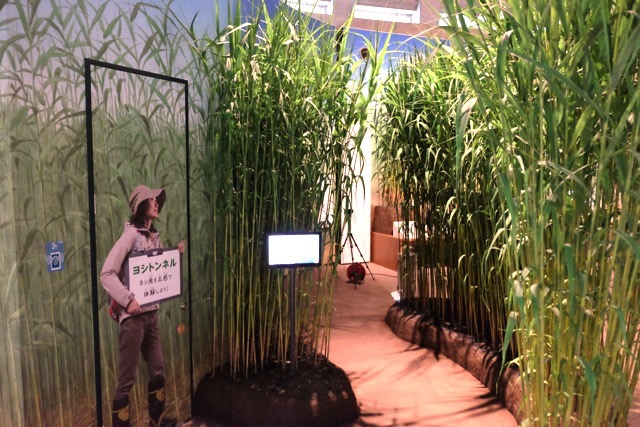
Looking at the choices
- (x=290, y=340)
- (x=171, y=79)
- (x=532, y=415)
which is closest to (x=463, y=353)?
(x=290, y=340)

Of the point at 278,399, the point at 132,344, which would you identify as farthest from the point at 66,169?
the point at 278,399

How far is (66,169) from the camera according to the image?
163cm

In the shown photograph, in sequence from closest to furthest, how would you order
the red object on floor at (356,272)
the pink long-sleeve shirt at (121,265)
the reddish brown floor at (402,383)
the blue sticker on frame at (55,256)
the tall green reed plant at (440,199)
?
1. the blue sticker on frame at (55,256)
2. the pink long-sleeve shirt at (121,265)
3. the reddish brown floor at (402,383)
4. the tall green reed plant at (440,199)
5. the red object on floor at (356,272)

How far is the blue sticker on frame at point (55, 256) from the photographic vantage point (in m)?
1.59

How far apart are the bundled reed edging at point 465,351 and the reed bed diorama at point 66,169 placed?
1557 mm

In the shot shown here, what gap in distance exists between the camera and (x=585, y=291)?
1.31m

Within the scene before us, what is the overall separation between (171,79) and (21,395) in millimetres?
1147

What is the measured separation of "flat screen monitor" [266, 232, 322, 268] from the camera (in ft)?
7.07

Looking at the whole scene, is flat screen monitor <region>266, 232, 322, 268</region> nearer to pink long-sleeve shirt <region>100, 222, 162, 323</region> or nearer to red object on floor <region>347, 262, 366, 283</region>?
pink long-sleeve shirt <region>100, 222, 162, 323</region>

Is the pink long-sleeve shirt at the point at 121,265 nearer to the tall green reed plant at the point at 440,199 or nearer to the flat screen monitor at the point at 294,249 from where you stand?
the flat screen monitor at the point at 294,249

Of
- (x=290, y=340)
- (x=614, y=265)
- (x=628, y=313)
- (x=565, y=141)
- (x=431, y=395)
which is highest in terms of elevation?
(x=565, y=141)

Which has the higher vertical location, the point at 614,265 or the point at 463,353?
the point at 614,265

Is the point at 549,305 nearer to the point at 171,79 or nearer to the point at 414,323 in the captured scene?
the point at 171,79

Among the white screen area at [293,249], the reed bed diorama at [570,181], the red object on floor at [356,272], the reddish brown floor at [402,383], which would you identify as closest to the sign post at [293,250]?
the white screen area at [293,249]
